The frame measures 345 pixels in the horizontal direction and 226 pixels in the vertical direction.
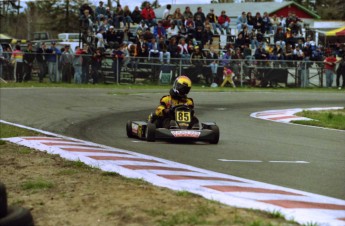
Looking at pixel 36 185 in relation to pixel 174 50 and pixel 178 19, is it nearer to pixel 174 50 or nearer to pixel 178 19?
pixel 174 50

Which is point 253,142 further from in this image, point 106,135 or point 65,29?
point 65,29

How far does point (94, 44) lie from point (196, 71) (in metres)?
5.63

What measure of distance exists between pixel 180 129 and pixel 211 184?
434 cm

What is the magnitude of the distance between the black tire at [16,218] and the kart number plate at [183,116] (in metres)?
6.46

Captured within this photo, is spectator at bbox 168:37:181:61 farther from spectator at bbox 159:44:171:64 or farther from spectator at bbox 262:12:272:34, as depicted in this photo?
spectator at bbox 262:12:272:34

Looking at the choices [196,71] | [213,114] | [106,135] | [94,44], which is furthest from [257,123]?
[94,44]

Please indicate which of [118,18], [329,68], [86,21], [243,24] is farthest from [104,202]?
[243,24]

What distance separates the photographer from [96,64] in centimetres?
2712

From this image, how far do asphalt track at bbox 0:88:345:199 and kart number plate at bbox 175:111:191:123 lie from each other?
453mm

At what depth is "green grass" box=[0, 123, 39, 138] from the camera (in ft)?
37.0

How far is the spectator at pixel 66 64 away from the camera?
87.8ft

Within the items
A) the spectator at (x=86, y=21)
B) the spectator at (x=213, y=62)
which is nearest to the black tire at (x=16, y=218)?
the spectator at (x=213, y=62)

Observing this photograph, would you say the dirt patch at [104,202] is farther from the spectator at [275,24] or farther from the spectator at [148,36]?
the spectator at [275,24]

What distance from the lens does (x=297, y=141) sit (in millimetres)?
11594
